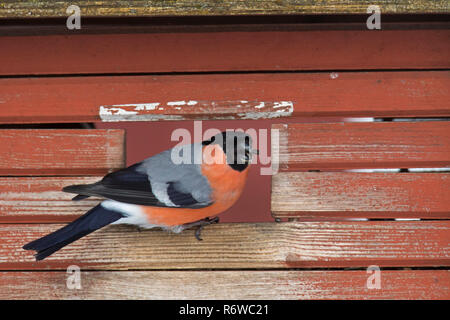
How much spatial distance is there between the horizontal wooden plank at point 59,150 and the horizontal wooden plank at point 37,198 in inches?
1.5

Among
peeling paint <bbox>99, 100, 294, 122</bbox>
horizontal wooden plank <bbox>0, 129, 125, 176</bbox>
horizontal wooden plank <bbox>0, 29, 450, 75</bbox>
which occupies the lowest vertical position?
horizontal wooden plank <bbox>0, 129, 125, 176</bbox>

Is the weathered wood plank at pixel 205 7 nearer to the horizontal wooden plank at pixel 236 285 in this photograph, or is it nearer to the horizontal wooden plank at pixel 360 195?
the horizontal wooden plank at pixel 360 195

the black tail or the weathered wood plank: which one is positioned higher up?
the weathered wood plank

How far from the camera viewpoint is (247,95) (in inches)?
52.0

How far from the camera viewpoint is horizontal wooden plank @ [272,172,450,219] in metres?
1.33

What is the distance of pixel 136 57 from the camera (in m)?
1.32

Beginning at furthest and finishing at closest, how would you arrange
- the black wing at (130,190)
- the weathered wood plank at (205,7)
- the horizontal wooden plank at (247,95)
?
the horizontal wooden plank at (247,95) → the black wing at (130,190) → the weathered wood plank at (205,7)

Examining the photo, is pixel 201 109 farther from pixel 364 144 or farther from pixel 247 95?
pixel 364 144

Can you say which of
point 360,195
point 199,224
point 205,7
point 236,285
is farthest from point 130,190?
point 360,195

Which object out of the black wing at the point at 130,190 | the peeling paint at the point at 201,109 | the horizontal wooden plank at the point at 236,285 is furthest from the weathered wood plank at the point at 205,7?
the horizontal wooden plank at the point at 236,285

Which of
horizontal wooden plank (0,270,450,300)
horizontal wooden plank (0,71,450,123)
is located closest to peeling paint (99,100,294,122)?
horizontal wooden plank (0,71,450,123)

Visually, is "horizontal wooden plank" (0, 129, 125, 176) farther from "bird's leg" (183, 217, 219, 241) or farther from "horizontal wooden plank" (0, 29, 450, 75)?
"bird's leg" (183, 217, 219, 241)

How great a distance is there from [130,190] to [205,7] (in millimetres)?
563

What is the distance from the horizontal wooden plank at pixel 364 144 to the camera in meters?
1.33
